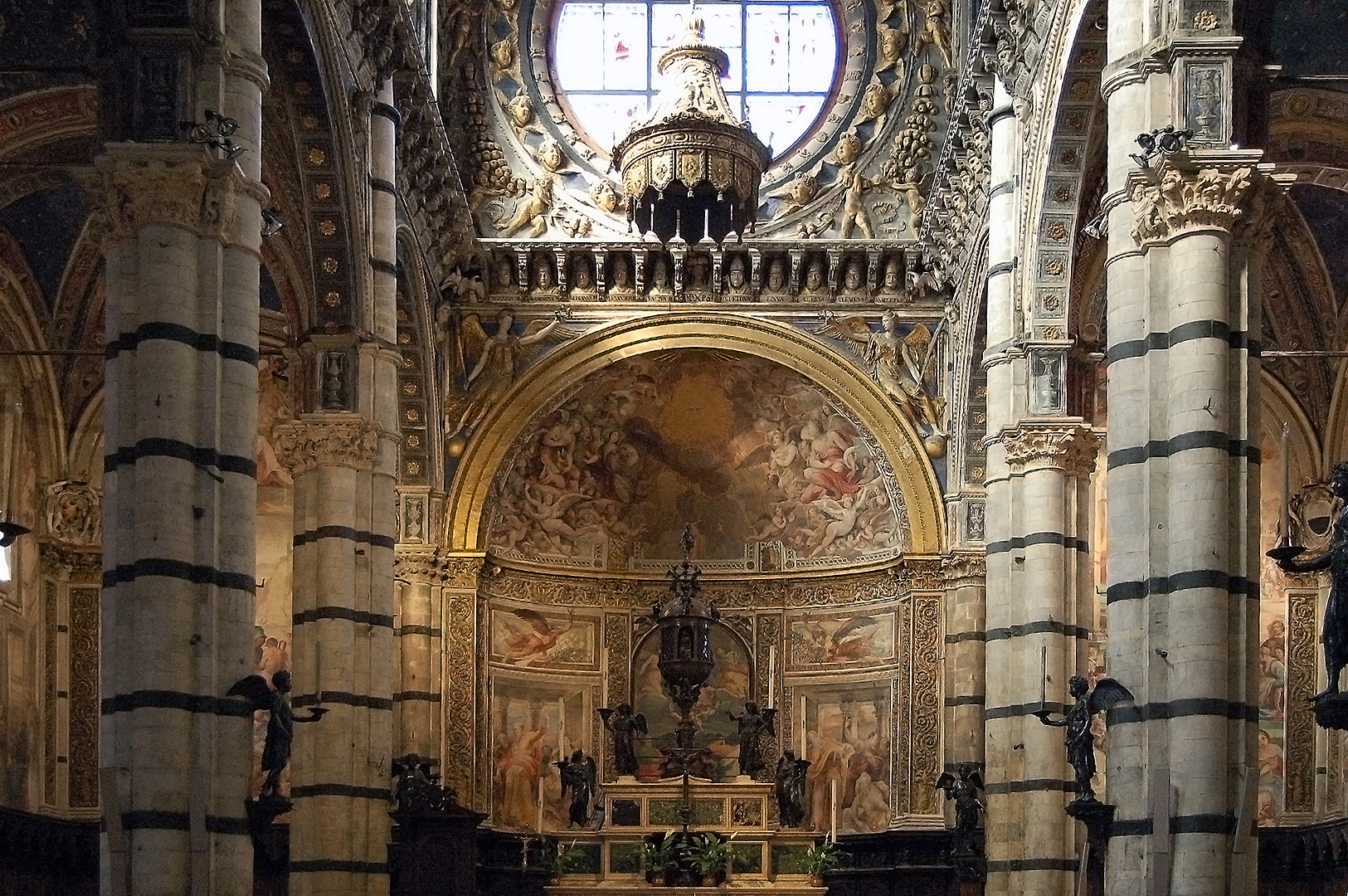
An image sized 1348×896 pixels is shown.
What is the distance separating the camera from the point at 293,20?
22750mm

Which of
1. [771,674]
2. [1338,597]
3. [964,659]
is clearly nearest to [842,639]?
[771,674]

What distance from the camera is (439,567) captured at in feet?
112

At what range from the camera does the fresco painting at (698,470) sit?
3569 centimetres

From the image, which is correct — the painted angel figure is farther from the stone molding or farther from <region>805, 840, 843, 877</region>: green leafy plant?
the stone molding

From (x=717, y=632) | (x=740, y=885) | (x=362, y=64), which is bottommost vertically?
(x=740, y=885)

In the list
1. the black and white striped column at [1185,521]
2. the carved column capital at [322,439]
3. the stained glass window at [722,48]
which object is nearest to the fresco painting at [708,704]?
the stained glass window at [722,48]

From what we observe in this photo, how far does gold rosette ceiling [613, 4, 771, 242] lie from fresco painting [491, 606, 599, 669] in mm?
7519

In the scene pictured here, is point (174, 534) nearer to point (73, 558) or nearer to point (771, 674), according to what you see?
→ point (73, 558)

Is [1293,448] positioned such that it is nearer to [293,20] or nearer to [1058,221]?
[1058,221]

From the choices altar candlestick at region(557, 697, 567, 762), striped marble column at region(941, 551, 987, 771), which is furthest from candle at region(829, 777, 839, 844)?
altar candlestick at region(557, 697, 567, 762)

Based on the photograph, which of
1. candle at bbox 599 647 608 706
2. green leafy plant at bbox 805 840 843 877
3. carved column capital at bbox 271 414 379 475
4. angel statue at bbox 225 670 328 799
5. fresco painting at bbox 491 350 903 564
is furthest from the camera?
candle at bbox 599 647 608 706

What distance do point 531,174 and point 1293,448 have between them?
12686 mm

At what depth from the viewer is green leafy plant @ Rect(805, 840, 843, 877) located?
32.2 meters

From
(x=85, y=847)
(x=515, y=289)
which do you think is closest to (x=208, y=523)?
(x=85, y=847)
